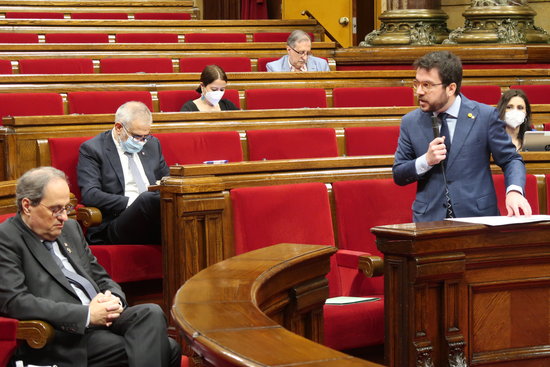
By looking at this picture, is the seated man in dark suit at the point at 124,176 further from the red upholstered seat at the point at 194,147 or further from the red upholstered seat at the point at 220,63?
the red upholstered seat at the point at 220,63

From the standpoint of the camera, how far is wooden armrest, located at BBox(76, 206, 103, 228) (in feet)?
9.33

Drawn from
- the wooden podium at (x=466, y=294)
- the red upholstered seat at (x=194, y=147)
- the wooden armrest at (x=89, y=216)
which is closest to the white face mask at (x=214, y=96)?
the red upholstered seat at (x=194, y=147)

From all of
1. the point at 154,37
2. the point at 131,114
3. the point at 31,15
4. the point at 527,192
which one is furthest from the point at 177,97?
the point at 31,15

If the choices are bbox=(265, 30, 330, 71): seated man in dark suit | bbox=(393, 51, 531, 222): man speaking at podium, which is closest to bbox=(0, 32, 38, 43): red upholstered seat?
bbox=(265, 30, 330, 71): seated man in dark suit

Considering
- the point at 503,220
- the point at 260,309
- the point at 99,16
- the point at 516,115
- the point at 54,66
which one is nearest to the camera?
the point at 260,309

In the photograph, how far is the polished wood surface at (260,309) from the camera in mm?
1101

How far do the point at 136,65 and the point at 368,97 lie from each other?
1.37m

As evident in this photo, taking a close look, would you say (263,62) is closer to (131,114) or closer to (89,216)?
(131,114)

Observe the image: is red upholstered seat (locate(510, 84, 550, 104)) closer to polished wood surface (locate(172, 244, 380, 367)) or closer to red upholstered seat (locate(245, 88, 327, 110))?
red upholstered seat (locate(245, 88, 327, 110))

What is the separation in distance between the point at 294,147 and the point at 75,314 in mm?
1555

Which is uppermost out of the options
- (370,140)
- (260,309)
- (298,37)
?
(298,37)

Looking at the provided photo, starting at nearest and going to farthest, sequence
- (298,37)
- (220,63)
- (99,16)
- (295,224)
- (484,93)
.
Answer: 1. (295,224)
2. (484,93)
3. (298,37)
4. (220,63)
5. (99,16)

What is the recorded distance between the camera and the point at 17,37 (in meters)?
5.83

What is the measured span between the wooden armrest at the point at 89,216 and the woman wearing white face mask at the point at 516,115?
1.46 m
